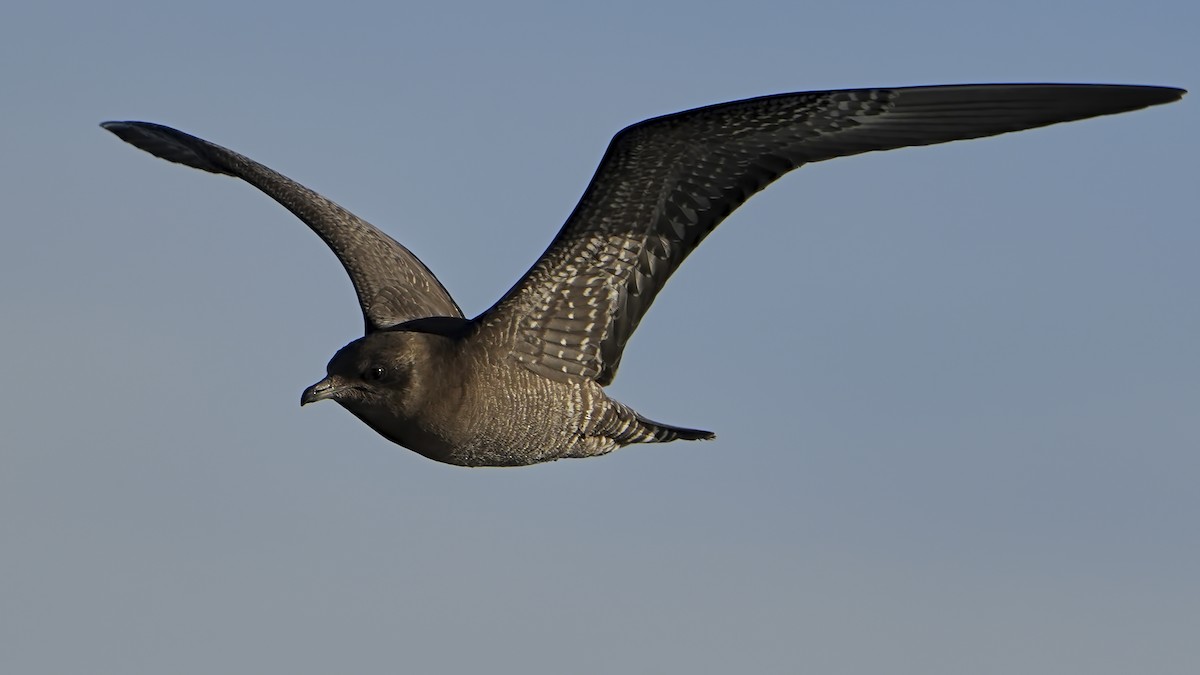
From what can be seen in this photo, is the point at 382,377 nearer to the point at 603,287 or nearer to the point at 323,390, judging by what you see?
the point at 323,390

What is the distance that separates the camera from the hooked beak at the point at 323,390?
36.6 ft

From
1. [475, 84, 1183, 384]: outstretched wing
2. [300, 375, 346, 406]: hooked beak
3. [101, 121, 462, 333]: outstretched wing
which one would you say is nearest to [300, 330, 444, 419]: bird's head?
[300, 375, 346, 406]: hooked beak

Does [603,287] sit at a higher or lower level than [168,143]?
lower

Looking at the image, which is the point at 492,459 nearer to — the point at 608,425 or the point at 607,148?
the point at 608,425

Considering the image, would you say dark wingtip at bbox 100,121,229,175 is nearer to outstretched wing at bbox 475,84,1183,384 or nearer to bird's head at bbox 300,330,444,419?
bird's head at bbox 300,330,444,419

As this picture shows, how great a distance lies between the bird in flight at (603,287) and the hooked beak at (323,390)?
0.5 inches

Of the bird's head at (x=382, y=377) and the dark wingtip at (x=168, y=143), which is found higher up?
the dark wingtip at (x=168, y=143)

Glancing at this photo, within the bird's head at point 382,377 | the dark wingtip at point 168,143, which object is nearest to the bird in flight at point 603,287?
the bird's head at point 382,377

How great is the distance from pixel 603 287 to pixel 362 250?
9.73 ft

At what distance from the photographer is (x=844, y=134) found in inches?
421

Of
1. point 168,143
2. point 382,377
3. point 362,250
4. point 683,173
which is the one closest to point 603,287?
point 683,173

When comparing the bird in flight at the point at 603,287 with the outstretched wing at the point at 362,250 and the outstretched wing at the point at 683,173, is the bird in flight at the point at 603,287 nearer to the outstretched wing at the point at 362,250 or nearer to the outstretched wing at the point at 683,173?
the outstretched wing at the point at 683,173

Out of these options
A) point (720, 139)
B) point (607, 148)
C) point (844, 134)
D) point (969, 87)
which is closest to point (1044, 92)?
point (969, 87)

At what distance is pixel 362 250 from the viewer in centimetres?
1399
